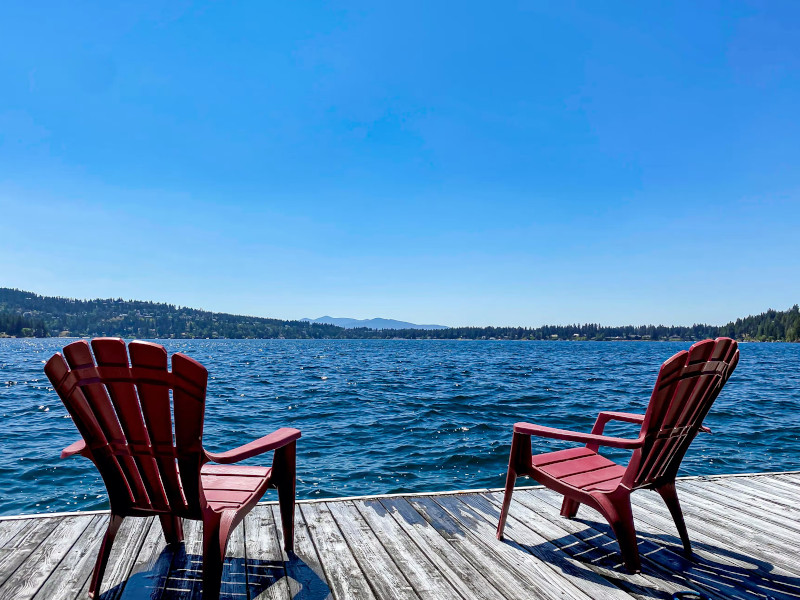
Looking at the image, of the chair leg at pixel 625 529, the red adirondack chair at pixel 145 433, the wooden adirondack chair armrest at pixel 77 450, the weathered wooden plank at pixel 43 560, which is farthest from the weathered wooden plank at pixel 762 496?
the weathered wooden plank at pixel 43 560

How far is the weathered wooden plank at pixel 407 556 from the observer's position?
243 centimetres

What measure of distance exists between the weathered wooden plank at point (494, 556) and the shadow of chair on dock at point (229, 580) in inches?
35.9

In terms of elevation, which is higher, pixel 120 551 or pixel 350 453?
pixel 120 551

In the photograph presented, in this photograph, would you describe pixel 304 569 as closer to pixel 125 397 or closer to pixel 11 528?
pixel 125 397

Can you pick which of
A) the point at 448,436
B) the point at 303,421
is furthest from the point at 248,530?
the point at 303,421

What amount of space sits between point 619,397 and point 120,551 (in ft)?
57.2

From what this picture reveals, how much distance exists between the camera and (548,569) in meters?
2.71

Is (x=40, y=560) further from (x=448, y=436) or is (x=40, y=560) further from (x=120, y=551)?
(x=448, y=436)

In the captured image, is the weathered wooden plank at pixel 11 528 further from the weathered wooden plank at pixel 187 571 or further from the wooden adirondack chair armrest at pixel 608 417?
the wooden adirondack chair armrest at pixel 608 417

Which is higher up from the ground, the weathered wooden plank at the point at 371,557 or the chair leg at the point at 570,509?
the chair leg at the point at 570,509

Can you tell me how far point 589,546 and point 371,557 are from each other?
1.39m

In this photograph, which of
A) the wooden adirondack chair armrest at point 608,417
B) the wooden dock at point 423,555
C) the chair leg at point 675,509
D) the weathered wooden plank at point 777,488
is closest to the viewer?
the wooden dock at point 423,555

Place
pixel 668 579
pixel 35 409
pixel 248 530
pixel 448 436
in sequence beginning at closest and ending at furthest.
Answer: pixel 668 579 < pixel 248 530 < pixel 448 436 < pixel 35 409

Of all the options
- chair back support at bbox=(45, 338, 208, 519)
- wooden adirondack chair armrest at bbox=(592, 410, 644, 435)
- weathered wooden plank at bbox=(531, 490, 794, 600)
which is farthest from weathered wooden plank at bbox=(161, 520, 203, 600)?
wooden adirondack chair armrest at bbox=(592, 410, 644, 435)
